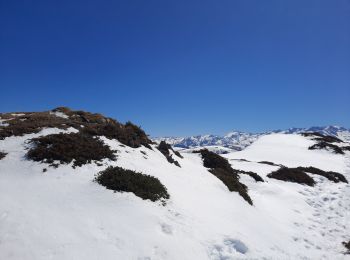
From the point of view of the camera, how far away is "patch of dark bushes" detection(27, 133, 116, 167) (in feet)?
46.4

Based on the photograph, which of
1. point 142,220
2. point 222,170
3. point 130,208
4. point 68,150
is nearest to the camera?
point 142,220

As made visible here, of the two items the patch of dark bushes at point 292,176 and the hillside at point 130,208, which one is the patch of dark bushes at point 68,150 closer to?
the hillside at point 130,208

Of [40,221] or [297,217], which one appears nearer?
[40,221]

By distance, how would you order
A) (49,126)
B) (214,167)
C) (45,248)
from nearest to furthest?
(45,248) < (49,126) < (214,167)

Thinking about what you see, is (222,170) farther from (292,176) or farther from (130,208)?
(130,208)

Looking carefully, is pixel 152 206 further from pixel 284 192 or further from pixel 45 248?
pixel 284 192

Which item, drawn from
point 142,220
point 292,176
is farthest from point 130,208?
point 292,176

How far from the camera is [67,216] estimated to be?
984 cm

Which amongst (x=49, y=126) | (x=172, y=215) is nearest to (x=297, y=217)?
(x=172, y=215)

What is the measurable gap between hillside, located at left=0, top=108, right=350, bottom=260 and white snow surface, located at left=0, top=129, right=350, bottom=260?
3 cm

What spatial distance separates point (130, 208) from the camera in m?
10.8

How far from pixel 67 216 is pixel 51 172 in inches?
147

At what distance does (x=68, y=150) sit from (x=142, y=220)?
21.1ft

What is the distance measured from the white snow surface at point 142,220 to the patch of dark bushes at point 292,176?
8.01 meters
